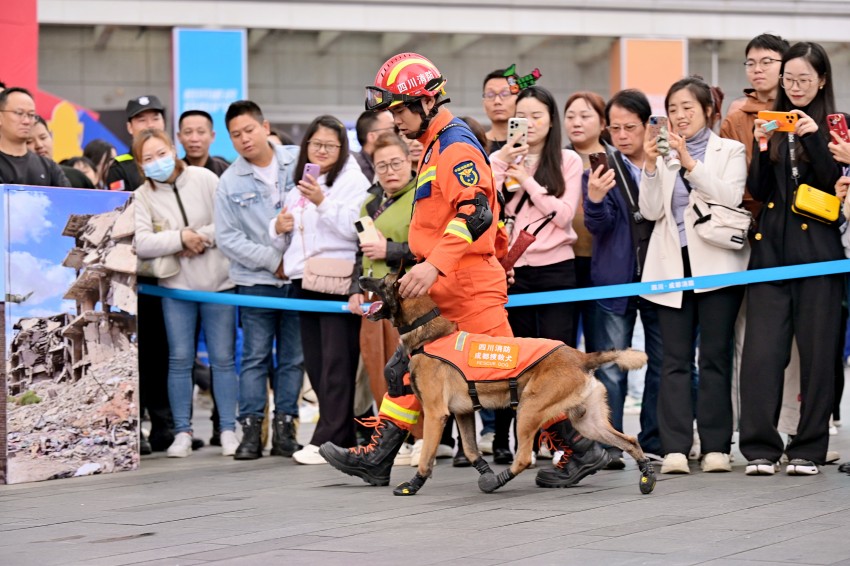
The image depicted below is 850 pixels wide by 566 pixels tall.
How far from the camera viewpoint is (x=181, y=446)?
30.6 feet

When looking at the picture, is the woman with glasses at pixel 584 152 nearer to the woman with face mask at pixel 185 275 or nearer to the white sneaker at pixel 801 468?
the white sneaker at pixel 801 468

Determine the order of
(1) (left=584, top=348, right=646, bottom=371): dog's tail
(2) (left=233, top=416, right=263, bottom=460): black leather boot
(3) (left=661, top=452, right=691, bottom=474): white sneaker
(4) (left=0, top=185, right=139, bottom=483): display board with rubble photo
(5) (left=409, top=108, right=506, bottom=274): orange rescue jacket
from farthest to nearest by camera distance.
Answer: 1. (2) (left=233, top=416, right=263, bottom=460): black leather boot
2. (4) (left=0, top=185, right=139, bottom=483): display board with rubble photo
3. (3) (left=661, top=452, right=691, bottom=474): white sneaker
4. (1) (left=584, top=348, right=646, bottom=371): dog's tail
5. (5) (left=409, top=108, right=506, bottom=274): orange rescue jacket

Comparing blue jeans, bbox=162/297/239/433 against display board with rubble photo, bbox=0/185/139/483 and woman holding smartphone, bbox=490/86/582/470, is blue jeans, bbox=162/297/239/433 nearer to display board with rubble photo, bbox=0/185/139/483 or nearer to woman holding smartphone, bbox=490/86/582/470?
display board with rubble photo, bbox=0/185/139/483

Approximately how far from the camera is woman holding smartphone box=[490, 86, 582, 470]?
815cm

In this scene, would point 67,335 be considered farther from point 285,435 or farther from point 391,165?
point 391,165

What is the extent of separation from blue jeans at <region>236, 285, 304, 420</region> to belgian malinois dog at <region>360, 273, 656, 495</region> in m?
2.43

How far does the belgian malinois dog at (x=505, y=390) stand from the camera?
21.7 feet

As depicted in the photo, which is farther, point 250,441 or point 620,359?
point 250,441

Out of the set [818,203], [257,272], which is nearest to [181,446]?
[257,272]

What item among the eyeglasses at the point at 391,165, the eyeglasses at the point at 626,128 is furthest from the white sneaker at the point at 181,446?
the eyeglasses at the point at 626,128

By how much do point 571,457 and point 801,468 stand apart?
131 centimetres

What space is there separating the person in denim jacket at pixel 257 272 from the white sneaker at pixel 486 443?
4.35 feet

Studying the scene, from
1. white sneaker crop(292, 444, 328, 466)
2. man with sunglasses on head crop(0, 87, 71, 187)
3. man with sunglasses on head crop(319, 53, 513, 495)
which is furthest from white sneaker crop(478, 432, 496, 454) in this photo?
man with sunglasses on head crop(0, 87, 71, 187)

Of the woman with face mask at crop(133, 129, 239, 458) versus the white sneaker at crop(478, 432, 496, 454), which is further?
the woman with face mask at crop(133, 129, 239, 458)
